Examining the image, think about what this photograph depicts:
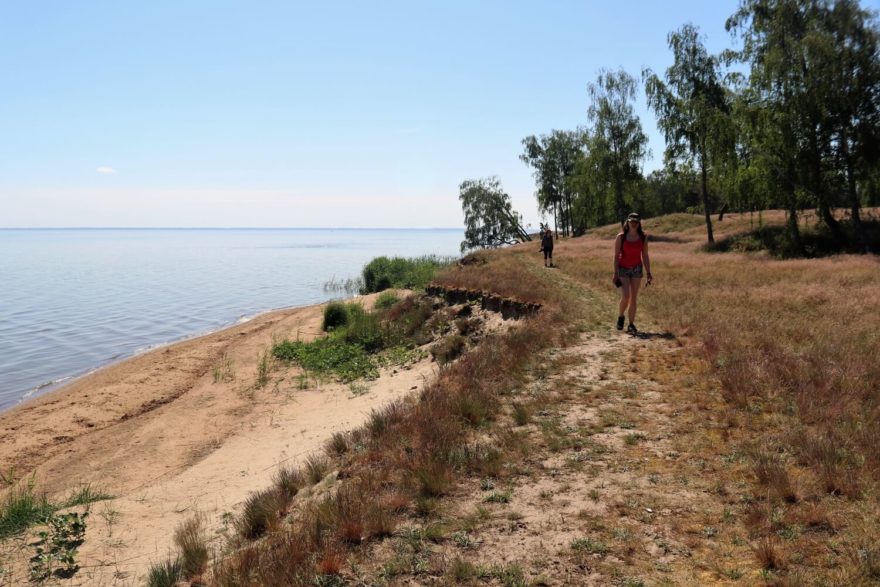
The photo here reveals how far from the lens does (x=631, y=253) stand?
1126cm

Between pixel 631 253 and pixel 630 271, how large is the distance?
1.32ft

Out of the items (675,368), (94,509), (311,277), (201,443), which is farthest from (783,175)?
(311,277)

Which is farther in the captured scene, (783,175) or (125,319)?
(125,319)

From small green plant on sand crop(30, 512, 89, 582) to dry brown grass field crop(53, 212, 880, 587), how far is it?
1.26m

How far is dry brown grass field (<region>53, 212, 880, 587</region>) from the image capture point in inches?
156

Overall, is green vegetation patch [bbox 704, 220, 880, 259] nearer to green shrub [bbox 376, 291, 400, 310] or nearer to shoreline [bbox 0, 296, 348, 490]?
green shrub [bbox 376, 291, 400, 310]

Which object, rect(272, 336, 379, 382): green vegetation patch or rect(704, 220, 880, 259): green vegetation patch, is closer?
rect(272, 336, 379, 382): green vegetation patch

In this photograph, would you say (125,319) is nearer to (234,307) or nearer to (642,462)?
(234,307)

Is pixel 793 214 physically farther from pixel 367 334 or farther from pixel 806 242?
pixel 367 334

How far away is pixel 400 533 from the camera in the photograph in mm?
4594

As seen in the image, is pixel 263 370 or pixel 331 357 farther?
pixel 331 357

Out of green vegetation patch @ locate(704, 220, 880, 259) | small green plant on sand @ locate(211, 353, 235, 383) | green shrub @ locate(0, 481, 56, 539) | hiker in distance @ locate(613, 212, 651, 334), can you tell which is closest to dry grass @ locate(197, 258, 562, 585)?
green shrub @ locate(0, 481, 56, 539)

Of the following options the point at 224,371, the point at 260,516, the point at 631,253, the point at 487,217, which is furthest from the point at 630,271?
the point at 487,217

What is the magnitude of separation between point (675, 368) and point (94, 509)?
9357 millimetres
